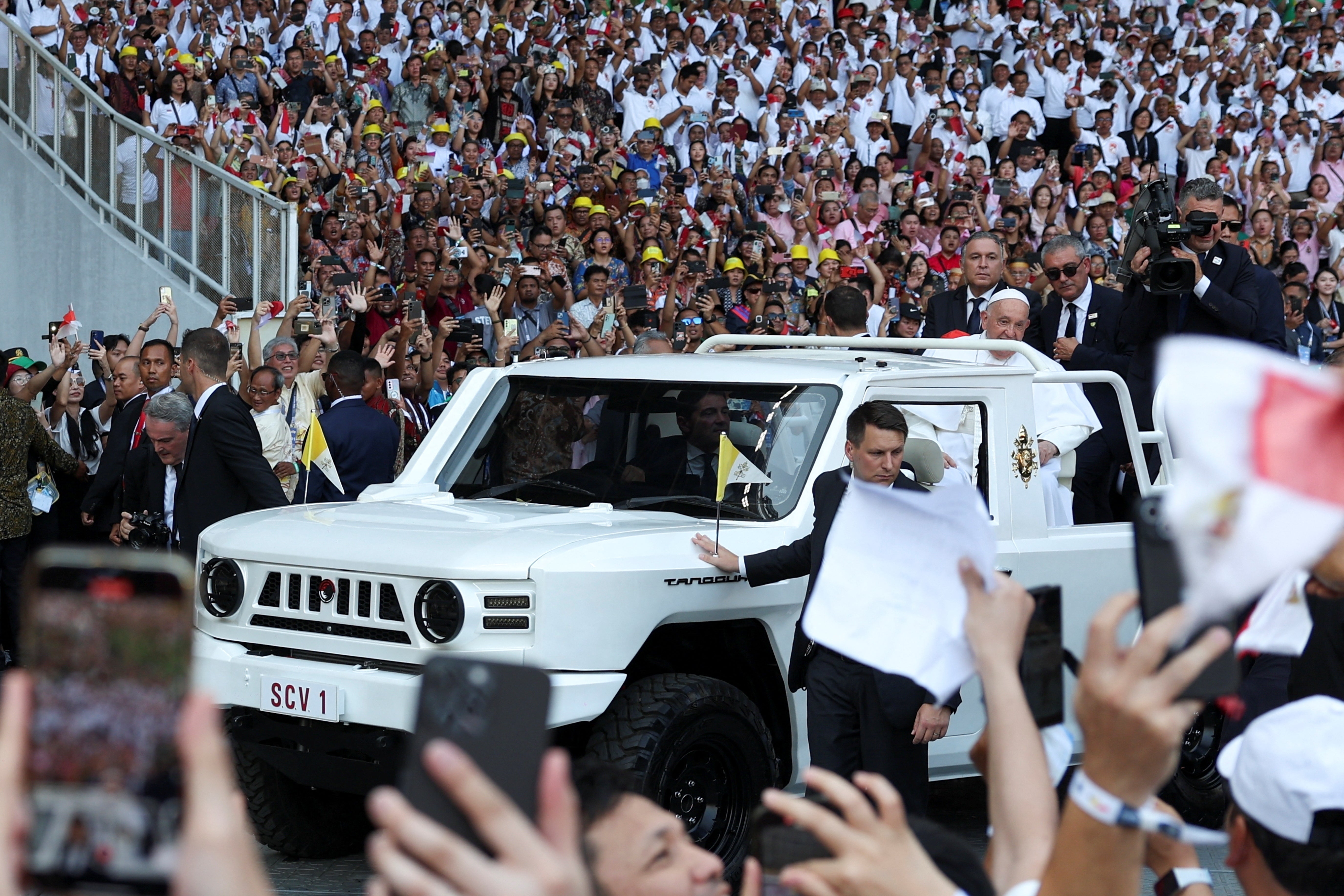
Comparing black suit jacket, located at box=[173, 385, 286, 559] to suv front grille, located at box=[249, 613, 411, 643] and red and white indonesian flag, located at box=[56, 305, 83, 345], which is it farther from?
red and white indonesian flag, located at box=[56, 305, 83, 345]

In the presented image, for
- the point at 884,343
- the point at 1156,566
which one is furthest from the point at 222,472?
the point at 1156,566

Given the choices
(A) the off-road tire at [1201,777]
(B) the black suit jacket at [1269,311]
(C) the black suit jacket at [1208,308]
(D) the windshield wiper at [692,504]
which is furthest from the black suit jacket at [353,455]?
(B) the black suit jacket at [1269,311]

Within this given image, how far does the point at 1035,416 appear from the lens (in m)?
7.08

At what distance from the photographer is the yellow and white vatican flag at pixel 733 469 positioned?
606 cm

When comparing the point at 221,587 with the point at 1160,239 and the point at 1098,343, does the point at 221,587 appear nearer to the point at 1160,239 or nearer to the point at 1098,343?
the point at 1160,239

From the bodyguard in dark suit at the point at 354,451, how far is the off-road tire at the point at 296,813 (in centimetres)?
210

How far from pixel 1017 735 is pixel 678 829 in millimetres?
543

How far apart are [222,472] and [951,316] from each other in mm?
4248

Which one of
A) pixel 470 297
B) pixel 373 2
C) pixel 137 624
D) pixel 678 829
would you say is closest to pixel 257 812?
pixel 678 829

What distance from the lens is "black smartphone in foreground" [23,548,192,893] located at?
139 cm

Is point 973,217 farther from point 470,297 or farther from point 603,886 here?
point 603,886

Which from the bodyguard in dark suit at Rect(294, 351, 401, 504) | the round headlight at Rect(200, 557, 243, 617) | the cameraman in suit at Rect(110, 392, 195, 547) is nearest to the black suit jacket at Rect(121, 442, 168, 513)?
the cameraman in suit at Rect(110, 392, 195, 547)

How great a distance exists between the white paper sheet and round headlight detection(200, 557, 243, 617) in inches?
173

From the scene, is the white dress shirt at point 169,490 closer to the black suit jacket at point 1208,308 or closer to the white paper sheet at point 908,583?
the black suit jacket at point 1208,308
